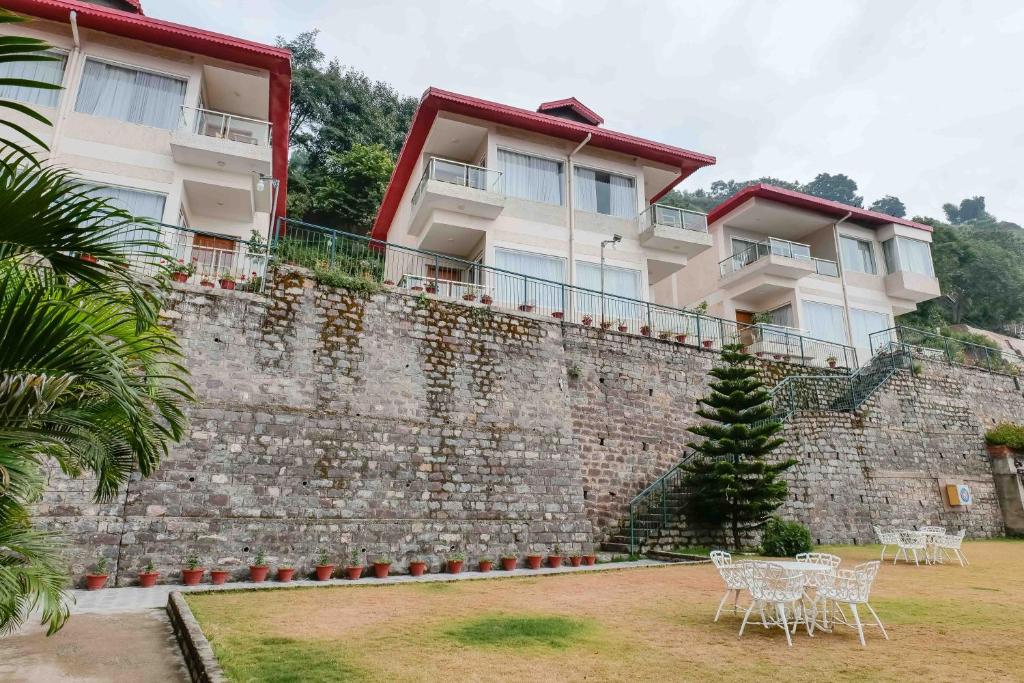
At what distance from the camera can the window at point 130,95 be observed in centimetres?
1362

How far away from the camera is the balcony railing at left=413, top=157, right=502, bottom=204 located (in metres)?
17.0

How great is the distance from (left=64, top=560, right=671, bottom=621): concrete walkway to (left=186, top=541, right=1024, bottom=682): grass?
0.45 metres

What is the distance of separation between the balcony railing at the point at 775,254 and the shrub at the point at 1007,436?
765 cm

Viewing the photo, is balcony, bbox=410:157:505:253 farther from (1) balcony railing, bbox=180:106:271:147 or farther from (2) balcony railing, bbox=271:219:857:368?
(1) balcony railing, bbox=180:106:271:147

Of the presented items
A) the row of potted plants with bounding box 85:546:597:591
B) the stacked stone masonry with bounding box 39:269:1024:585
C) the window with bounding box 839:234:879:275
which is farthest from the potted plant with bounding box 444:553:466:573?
the window with bounding box 839:234:879:275

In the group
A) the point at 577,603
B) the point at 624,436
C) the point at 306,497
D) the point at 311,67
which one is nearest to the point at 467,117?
the point at 624,436

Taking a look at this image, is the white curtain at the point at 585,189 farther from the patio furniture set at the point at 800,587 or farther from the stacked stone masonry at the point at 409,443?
the patio furniture set at the point at 800,587

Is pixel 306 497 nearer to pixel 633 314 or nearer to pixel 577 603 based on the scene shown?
pixel 577 603

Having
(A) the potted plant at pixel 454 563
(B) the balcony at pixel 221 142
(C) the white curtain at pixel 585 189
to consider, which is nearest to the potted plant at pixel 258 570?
(A) the potted plant at pixel 454 563

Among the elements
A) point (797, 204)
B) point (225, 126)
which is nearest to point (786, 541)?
point (797, 204)

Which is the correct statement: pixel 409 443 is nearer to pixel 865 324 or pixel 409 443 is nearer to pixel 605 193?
pixel 605 193

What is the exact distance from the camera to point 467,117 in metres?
17.7

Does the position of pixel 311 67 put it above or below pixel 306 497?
above

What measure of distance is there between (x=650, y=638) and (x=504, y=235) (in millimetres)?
13237
